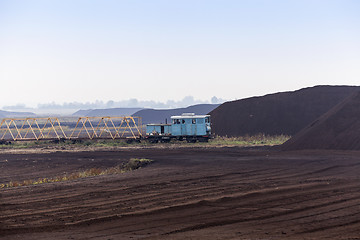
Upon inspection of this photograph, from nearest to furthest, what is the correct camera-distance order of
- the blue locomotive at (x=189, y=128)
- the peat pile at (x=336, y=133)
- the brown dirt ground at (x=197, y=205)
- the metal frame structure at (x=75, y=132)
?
the brown dirt ground at (x=197, y=205) → the peat pile at (x=336, y=133) → the blue locomotive at (x=189, y=128) → the metal frame structure at (x=75, y=132)

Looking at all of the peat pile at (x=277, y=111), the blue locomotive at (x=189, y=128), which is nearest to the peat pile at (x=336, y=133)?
the blue locomotive at (x=189, y=128)

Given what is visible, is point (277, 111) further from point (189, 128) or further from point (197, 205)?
point (197, 205)

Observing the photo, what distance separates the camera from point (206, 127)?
58875 millimetres

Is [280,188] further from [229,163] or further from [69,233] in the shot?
[229,163]

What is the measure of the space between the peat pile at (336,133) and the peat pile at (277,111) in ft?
76.2

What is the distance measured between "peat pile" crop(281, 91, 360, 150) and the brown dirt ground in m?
11.9

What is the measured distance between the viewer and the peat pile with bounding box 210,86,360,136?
75312 mm

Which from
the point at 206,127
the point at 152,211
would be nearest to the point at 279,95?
the point at 206,127

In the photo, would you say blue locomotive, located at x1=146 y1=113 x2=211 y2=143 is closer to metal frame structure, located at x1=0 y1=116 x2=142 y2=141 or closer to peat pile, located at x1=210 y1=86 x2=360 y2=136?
metal frame structure, located at x1=0 y1=116 x2=142 y2=141

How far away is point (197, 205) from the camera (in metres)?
17.0

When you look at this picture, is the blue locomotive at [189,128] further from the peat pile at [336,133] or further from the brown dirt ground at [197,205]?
the brown dirt ground at [197,205]

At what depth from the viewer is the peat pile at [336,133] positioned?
140 ft

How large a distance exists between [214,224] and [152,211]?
2.68m

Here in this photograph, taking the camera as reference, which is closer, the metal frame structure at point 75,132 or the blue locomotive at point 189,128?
→ the blue locomotive at point 189,128
